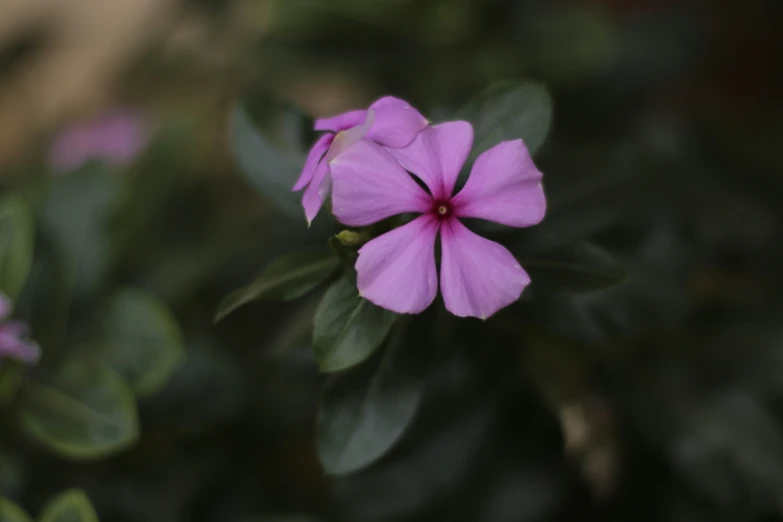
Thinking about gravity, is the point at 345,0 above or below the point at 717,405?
above

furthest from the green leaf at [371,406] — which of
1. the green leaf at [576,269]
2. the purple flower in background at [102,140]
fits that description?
the purple flower in background at [102,140]

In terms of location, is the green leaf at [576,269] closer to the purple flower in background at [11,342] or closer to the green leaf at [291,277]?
the green leaf at [291,277]

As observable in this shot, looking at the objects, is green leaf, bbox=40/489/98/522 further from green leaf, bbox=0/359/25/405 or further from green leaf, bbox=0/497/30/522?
green leaf, bbox=0/359/25/405

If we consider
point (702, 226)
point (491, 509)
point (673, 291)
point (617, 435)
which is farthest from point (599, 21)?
point (491, 509)

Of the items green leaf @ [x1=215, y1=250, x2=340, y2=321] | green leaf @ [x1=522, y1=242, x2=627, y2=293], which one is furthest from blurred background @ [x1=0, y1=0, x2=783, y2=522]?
green leaf @ [x1=215, y1=250, x2=340, y2=321]

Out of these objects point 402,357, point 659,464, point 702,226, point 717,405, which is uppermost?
point 402,357

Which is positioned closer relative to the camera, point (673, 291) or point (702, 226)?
point (673, 291)

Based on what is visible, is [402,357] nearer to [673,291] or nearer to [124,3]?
[673,291]

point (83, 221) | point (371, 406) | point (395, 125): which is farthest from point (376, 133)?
point (83, 221)
